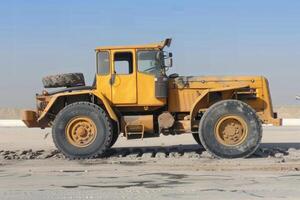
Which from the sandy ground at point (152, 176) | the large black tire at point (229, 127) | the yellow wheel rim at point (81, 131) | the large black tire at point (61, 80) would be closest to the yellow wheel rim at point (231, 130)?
the large black tire at point (229, 127)

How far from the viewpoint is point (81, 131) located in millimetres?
15375

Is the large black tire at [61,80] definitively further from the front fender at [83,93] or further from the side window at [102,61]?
the side window at [102,61]

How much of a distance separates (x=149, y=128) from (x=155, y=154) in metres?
0.86

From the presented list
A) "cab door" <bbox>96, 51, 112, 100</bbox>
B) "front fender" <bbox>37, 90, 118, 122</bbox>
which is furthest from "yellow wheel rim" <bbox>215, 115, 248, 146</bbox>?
"cab door" <bbox>96, 51, 112, 100</bbox>

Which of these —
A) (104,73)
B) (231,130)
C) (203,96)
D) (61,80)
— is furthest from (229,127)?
(61,80)

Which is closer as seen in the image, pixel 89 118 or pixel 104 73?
pixel 89 118

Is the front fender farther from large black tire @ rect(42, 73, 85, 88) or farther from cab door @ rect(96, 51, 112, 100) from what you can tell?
large black tire @ rect(42, 73, 85, 88)

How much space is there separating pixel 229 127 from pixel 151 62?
2.59m

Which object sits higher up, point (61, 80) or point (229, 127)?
point (61, 80)

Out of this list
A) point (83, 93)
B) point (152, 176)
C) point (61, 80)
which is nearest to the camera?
point (152, 176)

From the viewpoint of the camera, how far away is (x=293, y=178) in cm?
1111

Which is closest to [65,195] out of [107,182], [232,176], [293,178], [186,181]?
[107,182]

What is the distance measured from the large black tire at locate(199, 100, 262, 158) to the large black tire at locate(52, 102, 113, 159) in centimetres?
243

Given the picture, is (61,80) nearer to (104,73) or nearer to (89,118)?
(104,73)
